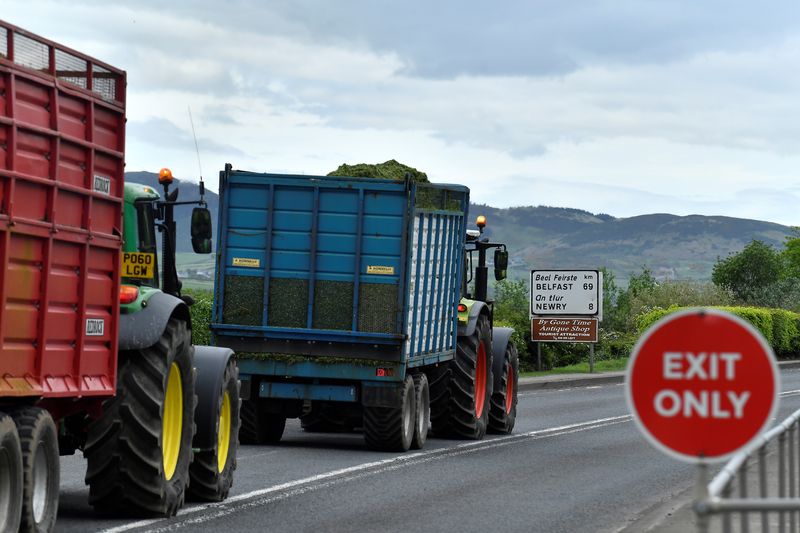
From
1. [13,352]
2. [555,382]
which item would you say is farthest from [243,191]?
[555,382]

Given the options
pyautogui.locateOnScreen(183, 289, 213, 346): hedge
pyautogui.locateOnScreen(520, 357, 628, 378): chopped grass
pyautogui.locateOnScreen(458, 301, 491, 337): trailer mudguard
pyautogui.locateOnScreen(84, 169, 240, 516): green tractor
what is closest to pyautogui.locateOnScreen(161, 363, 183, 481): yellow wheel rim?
pyautogui.locateOnScreen(84, 169, 240, 516): green tractor

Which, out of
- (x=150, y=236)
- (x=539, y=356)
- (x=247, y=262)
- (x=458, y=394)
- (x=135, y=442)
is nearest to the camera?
(x=135, y=442)

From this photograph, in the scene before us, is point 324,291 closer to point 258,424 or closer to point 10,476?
point 258,424

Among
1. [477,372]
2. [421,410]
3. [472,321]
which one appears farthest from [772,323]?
[421,410]

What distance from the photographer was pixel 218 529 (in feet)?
37.8

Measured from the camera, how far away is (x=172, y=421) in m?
12.5

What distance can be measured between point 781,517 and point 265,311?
10040 mm

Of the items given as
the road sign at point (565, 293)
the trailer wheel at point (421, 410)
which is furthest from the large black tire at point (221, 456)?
the road sign at point (565, 293)

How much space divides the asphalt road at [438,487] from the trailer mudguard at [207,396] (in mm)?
544

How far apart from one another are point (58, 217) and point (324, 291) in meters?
8.36

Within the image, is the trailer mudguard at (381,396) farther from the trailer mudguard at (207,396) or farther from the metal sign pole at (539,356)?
the metal sign pole at (539,356)

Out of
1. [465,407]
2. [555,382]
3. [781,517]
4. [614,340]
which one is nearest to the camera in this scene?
[781,517]

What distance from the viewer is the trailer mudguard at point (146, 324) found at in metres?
11.6

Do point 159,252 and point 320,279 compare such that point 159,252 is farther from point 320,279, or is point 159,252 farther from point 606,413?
point 606,413
